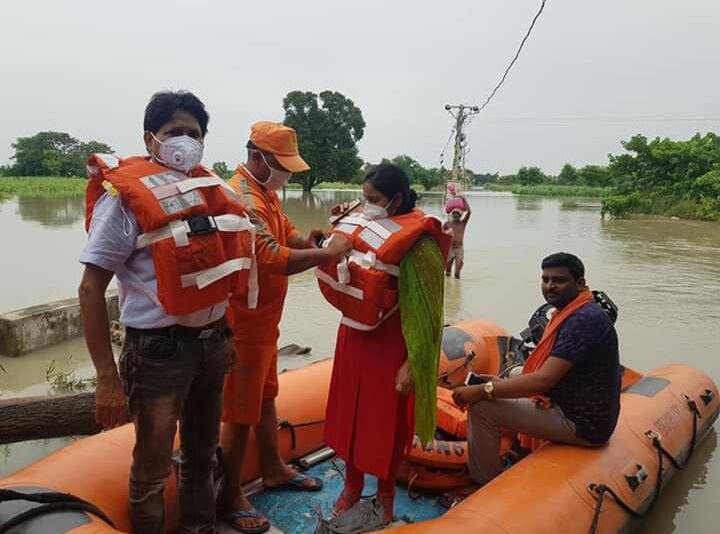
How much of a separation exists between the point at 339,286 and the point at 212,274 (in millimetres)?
604

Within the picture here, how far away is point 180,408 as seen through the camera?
183cm

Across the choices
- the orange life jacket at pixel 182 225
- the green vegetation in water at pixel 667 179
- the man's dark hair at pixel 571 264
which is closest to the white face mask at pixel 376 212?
the orange life jacket at pixel 182 225

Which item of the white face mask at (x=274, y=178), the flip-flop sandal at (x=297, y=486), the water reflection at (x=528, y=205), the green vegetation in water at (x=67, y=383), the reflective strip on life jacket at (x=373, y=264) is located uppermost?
the white face mask at (x=274, y=178)

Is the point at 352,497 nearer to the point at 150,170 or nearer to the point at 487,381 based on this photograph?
the point at 487,381

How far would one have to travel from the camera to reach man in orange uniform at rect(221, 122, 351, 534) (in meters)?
2.13

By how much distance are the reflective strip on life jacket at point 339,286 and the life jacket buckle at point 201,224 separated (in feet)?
2.00

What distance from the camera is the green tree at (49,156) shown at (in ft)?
157

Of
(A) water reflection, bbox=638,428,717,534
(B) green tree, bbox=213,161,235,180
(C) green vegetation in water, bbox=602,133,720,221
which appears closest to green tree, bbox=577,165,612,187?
(C) green vegetation in water, bbox=602,133,720,221

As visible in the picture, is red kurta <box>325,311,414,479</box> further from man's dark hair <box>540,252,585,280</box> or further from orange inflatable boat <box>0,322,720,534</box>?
man's dark hair <box>540,252,585,280</box>

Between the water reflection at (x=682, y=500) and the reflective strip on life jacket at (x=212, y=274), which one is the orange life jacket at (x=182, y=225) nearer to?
the reflective strip on life jacket at (x=212, y=274)

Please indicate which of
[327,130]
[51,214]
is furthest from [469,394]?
[327,130]

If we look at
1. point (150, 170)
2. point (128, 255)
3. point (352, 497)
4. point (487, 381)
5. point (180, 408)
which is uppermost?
point (150, 170)

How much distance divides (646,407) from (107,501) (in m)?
2.63

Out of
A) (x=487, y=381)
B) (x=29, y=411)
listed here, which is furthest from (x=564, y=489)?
(x=29, y=411)
